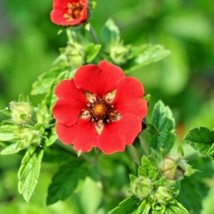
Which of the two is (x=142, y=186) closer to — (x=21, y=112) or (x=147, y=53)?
(x=21, y=112)

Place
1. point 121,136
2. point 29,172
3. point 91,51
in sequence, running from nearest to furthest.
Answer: point 121,136 → point 29,172 → point 91,51

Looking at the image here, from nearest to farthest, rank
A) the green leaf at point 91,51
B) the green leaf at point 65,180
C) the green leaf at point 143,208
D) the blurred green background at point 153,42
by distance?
the green leaf at point 143,208 < the green leaf at point 91,51 < the green leaf at point 65,180 < the blurred green background at point 153,42

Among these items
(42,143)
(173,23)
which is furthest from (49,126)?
(173,23)

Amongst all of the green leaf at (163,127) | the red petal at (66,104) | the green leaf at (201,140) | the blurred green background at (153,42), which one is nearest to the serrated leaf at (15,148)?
the red petal at (66,104)

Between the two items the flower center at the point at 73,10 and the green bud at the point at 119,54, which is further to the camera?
the green bud at the point at 119,54

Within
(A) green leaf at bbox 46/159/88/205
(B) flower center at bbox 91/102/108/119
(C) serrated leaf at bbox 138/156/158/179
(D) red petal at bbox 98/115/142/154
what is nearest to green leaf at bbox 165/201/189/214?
(C) serrated leaf at bbox 138/156/158/179

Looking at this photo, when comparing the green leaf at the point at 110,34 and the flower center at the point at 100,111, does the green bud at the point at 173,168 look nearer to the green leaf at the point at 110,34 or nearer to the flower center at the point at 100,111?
the flower center at the point at 100,111

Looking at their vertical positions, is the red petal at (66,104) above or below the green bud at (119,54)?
above

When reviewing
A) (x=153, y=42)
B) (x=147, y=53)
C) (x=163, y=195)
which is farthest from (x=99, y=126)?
(x=153, y=42)
